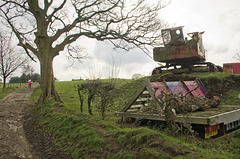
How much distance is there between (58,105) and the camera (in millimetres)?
11305

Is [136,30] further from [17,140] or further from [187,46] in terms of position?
[17,140]

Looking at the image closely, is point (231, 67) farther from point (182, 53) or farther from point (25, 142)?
point (25, 142)

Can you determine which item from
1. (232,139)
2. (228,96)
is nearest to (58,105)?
(232,139)

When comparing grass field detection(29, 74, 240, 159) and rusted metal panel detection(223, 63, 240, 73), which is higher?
rusted metal panel detection(223, 63, 240, 73)

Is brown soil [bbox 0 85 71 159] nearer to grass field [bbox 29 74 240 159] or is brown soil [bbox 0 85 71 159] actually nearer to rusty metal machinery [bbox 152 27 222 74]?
grass field [bbox 29 74 240 159]

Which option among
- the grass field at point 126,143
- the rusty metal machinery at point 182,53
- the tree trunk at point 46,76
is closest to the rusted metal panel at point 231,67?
the rusty metal machinery at point 182,53

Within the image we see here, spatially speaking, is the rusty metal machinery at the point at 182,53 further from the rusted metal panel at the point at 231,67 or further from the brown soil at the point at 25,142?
the brown soil at the point at 25,142

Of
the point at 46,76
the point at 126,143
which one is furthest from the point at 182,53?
the point at 126,143

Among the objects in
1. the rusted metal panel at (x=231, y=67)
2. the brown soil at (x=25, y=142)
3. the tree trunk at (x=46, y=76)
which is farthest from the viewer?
the rusted metal panel at (x=231, y=67)

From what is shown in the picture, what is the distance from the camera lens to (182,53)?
14.4 meters

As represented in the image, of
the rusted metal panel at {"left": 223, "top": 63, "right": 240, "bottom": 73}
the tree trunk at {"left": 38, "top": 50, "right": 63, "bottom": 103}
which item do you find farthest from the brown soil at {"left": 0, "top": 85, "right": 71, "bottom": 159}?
the rusted metal panel at {"left": 223, "top": 63, "right": 240, "bottom": 73}

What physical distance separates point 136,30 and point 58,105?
6.58 m

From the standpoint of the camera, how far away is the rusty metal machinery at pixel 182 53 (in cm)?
1414

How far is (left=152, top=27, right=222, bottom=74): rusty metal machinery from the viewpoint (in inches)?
557
